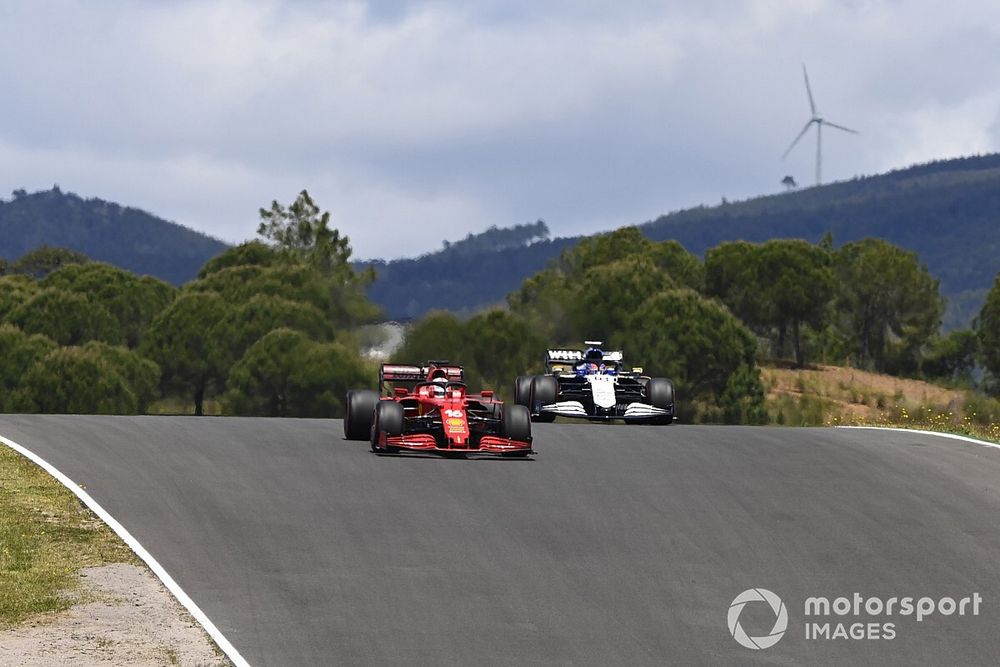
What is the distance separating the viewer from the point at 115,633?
13.9 meters

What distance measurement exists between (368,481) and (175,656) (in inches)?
332

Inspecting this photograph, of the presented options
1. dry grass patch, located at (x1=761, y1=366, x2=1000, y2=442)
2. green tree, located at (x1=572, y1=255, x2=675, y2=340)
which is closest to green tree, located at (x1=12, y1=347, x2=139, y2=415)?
green tree, located at (x1=572, y1=255, x2=675, y2=340)

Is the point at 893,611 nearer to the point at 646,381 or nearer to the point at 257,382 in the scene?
the point at 646,381

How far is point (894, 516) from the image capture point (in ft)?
66.1

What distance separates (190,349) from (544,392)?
46.5 meters

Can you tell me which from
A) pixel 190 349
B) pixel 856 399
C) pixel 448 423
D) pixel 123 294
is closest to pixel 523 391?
pixel 448 423

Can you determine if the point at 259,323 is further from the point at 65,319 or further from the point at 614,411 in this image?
the point at 614,411

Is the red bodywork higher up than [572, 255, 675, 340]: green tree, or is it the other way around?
[572, 255, 675, 340]: green tree

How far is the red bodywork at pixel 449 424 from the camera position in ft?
78.7

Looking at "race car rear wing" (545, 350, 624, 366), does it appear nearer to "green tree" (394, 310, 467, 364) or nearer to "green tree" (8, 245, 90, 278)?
"green tree" (394, 310, 467, 364)

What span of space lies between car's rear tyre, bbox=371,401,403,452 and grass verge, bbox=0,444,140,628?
544cm

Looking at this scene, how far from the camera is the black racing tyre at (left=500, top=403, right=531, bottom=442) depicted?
956 inches

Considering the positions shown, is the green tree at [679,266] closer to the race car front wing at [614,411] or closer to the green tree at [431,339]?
the green tree at [431,339]

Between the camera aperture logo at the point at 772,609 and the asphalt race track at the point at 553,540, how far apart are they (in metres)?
0.09
